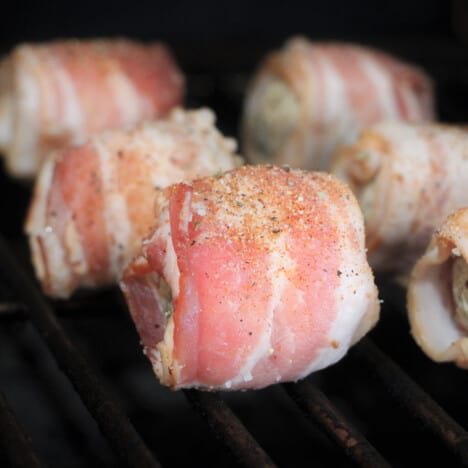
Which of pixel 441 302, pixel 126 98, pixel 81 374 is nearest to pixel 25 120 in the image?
pixel 126 98

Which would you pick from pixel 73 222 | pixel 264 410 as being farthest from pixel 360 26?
pixel 73 222

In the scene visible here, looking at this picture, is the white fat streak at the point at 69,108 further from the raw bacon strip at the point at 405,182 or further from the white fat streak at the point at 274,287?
the white fat streak at the point at 274,287

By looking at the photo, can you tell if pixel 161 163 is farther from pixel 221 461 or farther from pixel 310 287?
pixel 221 461

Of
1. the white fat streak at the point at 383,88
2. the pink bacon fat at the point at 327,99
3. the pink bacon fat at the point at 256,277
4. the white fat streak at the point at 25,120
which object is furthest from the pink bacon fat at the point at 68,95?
the pink bacon fat at the point at 256,277

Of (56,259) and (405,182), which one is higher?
(405,182)

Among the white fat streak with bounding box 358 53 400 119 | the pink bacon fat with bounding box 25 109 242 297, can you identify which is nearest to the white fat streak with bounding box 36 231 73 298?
the pink bacon fat with bounding box 25 109 242 297

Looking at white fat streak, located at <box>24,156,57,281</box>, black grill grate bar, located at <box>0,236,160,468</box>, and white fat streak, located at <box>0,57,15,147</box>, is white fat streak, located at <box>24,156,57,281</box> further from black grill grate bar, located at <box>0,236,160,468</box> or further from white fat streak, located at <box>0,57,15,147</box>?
white fat streak, located at <box>0,57,15,147</box>

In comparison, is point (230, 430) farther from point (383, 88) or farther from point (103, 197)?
point (383, 88)
